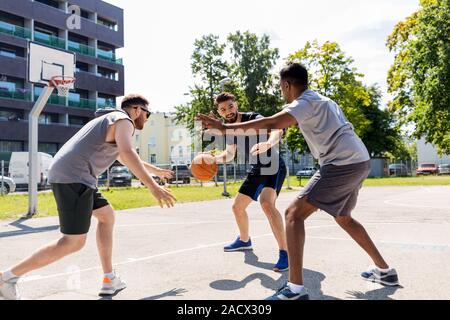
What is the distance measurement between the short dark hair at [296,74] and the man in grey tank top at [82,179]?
→ 151 centimetres

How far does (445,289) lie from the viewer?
153 inches

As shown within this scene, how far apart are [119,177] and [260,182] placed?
26135mm

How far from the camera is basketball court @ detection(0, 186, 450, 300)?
3.99 metres

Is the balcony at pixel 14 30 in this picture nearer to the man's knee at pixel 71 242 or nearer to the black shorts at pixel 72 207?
the black shorts at pixel 72 207

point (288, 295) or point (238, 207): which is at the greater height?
point (238, 207)

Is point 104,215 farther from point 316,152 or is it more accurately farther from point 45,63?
point 45,63

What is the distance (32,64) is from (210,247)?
368 inches

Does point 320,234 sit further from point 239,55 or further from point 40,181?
point 239,55

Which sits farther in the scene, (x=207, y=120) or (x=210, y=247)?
(x=210, y=247)

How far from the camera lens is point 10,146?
40.9 metres

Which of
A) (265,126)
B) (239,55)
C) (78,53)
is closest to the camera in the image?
(265,126)

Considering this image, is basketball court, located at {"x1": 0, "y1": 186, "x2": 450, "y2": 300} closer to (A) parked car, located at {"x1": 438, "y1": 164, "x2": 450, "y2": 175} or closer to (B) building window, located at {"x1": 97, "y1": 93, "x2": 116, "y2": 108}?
(B) building window, located at {"x1": 97, "y1": 93, "x2": 116, "y2": 108}

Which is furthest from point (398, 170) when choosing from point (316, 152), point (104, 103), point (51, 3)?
point (316, 152)

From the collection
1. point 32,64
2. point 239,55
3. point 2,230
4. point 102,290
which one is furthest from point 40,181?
point 239,55
